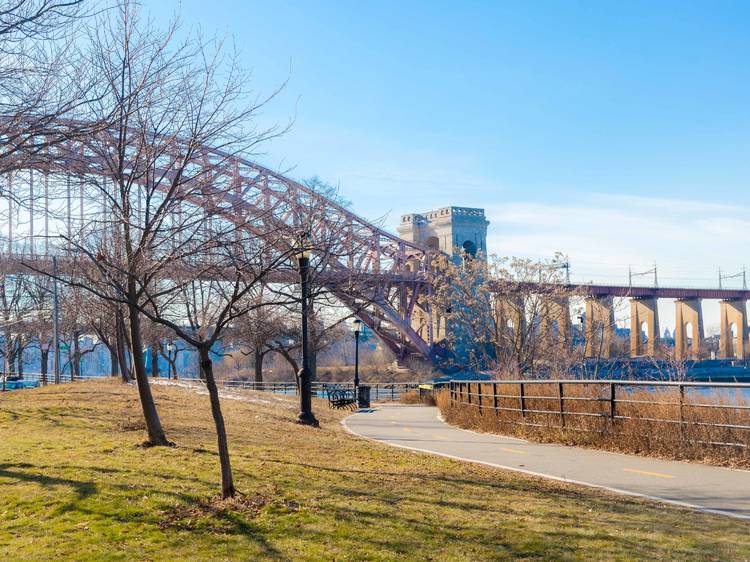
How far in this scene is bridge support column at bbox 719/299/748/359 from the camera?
83625mm

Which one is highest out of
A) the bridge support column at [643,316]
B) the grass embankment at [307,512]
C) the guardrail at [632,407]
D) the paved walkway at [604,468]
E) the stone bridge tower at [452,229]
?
the stone bridge tower at [452,229]

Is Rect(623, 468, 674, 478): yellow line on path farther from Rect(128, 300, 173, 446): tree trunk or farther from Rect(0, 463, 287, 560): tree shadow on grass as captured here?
Rect(128, 300, 173, 446): tree trunk

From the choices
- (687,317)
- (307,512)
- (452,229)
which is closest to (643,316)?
(687,317)

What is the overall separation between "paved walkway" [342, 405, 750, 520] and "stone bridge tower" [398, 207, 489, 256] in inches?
2643

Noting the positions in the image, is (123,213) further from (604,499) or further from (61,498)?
(604,499)

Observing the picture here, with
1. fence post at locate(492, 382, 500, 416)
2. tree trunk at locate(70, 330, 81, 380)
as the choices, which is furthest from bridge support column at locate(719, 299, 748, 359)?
fence post at locate(492, 382, 500, 416)

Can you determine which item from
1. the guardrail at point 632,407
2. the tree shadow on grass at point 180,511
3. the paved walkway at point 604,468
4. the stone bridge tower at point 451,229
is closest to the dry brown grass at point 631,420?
the guardrail at point 632,407

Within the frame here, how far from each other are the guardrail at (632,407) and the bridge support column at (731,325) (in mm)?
73902

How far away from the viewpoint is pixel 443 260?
4206 centimetres

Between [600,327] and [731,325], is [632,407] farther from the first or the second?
[731,325]

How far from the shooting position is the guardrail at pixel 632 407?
434 inches

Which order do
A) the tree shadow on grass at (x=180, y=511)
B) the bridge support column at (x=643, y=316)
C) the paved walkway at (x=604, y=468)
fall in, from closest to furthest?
the tree shadow on grass at (x=180, y=511) → the paved walkway at (x=604, y=468) → the bridge support column at (x=643, y=316)

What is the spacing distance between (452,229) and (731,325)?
32521 mm

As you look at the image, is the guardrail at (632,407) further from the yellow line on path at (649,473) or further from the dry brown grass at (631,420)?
the yellow line on path at (649,473)
